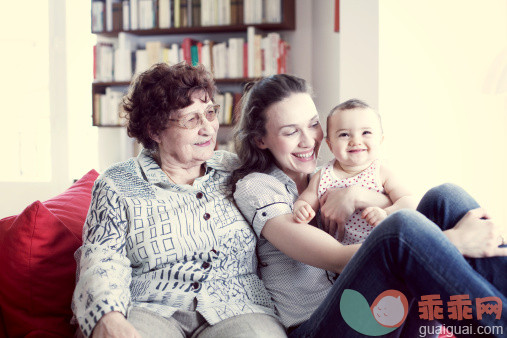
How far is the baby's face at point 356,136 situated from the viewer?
1.55m

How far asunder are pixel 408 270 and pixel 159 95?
84cm

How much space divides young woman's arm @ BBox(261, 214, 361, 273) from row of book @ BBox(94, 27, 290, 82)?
8.20 feet

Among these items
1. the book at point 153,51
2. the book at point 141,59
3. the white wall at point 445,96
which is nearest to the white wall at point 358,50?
the white wall at point 445,96

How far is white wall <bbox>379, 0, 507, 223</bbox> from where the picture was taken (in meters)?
2.81

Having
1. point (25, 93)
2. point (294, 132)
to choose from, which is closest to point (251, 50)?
point (25, 93)

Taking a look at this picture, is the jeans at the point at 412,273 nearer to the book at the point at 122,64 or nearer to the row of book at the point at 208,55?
the row of book at the point at 208,55

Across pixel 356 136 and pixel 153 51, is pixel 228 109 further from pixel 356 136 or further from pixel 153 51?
pixel 356 136

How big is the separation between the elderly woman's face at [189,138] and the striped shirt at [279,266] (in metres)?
0.15

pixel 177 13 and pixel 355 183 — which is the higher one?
pixel 177 13

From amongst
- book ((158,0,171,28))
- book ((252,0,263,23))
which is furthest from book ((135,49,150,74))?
book ((252,0,263,23))

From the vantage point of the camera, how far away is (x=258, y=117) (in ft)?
5.22

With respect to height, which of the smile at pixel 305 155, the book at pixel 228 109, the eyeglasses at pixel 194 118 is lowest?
the smile at pixel 305 155

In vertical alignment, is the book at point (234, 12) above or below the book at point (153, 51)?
above

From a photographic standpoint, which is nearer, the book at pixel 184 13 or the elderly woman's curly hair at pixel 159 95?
the elderly woman's curly hair at pixel 159 95
